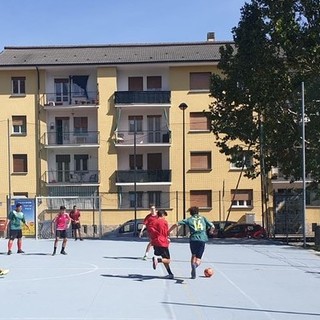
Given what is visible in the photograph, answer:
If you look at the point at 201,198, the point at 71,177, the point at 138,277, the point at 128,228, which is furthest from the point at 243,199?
the point at 138,277

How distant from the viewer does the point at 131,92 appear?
5088 cm

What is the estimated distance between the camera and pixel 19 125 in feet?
170

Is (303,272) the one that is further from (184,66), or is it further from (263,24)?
(184,66)

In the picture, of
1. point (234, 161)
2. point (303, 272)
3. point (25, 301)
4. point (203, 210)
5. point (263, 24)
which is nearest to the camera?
point (25, 301)

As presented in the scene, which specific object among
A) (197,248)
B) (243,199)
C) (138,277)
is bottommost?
(138,277)

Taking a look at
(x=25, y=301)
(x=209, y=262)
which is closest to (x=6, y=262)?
(x=209, y=262)

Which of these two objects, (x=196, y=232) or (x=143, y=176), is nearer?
(x=196, y=232)

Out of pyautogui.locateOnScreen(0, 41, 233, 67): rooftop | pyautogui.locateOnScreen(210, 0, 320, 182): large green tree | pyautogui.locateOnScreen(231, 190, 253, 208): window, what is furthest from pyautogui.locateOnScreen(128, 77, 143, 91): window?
pyautogui.locateOnScreen(210, 0, 320, 182): large green tree

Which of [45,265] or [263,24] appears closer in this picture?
[45,265]

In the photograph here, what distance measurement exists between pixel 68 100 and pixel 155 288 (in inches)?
1577

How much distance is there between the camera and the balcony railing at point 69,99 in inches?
2019

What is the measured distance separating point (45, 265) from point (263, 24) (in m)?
17.7

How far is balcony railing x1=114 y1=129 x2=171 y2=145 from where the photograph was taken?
167 ft

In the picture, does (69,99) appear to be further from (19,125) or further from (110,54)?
(110,54)
